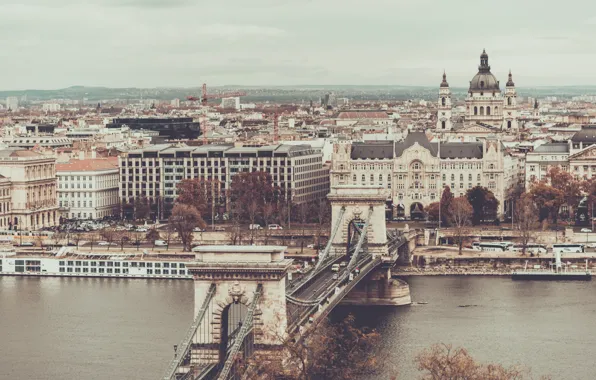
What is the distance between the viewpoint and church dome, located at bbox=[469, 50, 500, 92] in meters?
86.2

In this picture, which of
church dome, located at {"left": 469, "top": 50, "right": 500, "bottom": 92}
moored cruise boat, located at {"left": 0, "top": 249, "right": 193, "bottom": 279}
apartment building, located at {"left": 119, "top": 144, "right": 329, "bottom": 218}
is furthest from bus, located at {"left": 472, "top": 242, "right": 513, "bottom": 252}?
church dome, located at {"left": 469, "top": 50, "right": 500, "bottom": 92}

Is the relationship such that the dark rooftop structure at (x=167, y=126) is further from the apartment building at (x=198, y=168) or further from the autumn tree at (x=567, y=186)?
the autumn tree at (x=567, y=186)

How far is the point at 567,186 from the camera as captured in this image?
57.8 meters

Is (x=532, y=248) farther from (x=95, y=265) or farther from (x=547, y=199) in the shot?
(x=95, y=265)

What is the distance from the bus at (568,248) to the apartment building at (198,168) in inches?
529

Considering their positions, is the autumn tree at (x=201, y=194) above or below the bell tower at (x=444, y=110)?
below

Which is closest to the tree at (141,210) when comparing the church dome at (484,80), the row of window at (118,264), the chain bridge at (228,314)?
the row of window at (118,264)

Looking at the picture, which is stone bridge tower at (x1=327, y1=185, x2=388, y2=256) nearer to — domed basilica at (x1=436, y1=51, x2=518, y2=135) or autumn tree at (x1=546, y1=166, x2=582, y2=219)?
autumn tree at (x1=546, y1=166, x2=582, y2=219)

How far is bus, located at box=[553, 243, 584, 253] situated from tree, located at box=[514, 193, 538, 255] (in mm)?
918

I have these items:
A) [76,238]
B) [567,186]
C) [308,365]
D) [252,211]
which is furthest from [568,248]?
[308,365]

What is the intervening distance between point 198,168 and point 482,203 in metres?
11.0

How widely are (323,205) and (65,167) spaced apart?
1128cm

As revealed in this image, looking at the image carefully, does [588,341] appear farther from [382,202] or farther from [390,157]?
[390,157]

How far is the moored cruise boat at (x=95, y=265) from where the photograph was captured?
45781 millimetres
